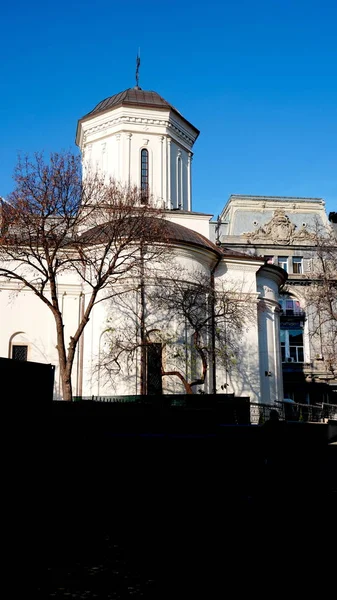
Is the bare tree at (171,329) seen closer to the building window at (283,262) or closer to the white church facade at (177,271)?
the white church facade at (177,271)

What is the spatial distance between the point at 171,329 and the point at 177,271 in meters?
2.67

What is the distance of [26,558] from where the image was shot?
20.1ft

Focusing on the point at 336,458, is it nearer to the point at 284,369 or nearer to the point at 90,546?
A: the point at 90,546

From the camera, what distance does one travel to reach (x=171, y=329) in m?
24.0

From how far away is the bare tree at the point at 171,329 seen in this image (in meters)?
23.0

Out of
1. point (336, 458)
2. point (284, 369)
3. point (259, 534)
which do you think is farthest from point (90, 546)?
point (284, 369)

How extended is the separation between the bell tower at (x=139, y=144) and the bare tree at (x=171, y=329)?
6392mm

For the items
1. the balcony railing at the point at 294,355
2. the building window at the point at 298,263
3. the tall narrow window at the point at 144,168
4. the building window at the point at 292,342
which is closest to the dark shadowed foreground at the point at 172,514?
the tall narrow window at the point at 144,168

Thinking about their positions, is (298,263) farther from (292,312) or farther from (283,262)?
(292,312)

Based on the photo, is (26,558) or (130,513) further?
(130,513)

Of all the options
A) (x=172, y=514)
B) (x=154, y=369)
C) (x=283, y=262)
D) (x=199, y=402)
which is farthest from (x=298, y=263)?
(x=172, y=514)

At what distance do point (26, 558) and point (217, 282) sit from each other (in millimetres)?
22603

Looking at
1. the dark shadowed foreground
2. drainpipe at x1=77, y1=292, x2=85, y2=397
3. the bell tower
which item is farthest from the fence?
the bell tower

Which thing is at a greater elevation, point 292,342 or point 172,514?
point 292,342
